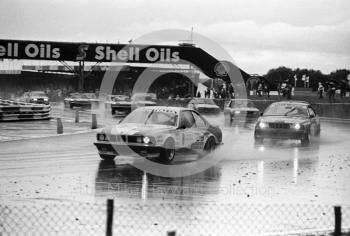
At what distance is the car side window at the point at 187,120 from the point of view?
15291 mm

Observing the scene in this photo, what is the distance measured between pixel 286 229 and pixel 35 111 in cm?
2698

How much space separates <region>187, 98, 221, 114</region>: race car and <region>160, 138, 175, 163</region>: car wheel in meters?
25.6

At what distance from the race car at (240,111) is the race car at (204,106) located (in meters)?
2.73

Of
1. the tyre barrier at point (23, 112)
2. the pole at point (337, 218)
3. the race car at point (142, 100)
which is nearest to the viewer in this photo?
the pole at point (337, 218)

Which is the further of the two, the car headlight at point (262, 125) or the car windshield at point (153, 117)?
the car headlight at point (262, 125)

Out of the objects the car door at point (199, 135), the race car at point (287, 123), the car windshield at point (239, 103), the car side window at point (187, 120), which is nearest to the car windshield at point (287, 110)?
the race car at point (287, 123)

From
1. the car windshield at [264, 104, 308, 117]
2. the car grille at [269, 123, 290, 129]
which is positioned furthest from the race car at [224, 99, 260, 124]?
the car grille at [269, 123, 290, 129]

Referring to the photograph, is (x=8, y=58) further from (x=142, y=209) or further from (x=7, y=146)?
(x=142, y=209)

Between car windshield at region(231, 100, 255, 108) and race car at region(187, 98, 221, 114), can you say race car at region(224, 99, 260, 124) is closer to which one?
car windshield at region(231, 100, 255, 108)

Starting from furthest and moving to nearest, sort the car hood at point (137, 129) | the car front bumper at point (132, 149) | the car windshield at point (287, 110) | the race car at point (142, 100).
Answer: the race car at point (142, 100) < the car windshield at point (287, 110) < the car hood at point (137, 129) < the car front bumper at point (132, 149)

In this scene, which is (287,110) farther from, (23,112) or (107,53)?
(107,53)

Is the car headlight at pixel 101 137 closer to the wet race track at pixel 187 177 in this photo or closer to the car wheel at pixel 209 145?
the wet race track at pixel 187 177

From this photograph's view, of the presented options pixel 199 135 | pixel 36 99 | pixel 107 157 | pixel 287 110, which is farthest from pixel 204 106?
pixel 107 157

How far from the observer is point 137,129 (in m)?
14.0
